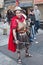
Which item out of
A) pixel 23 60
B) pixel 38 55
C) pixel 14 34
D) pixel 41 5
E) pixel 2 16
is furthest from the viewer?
pixel 2 16

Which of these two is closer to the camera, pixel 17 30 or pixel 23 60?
pixel 17 30

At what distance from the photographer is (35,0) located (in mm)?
29172

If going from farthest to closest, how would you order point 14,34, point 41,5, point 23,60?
point 41,5 → point 23,60 → point 14,34

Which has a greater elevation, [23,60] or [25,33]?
[25,33]

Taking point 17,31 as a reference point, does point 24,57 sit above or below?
below

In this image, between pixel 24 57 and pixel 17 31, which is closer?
pixel 17 31

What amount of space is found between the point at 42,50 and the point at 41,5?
58.7 feet

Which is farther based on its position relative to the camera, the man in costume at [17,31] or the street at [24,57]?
the street at [24,57]

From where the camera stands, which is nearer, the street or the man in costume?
the man in costume

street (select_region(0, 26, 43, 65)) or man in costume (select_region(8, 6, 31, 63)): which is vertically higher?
man in costume (select_region(8, 6, 31, 63))

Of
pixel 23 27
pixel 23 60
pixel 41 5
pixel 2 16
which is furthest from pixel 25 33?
pixel 2 16

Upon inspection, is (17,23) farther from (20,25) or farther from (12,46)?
(12,46)

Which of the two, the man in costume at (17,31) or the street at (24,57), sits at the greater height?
the man in costume at (17,31)

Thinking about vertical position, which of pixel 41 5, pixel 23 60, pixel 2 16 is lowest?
pixel 2 16
